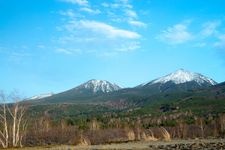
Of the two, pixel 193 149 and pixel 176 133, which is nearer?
pixel 193 149

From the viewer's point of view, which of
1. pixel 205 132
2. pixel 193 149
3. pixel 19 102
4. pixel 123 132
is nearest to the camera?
pixel 193 149

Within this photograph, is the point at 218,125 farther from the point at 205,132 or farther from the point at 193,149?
the point at 193,149

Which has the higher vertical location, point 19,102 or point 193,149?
point 19,102

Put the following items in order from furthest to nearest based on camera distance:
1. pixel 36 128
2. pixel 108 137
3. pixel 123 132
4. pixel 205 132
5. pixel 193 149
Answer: pixel 36 128
pixel 123 132
pixel 108 137
pixel 205 132
pixel 193 149

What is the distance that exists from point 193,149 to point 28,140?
5607 centimetres

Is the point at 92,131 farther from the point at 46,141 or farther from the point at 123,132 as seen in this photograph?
the point at 46,141

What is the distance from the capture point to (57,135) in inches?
3986

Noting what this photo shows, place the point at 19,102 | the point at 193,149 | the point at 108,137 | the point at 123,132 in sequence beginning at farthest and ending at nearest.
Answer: the point at 123,132
the point at 108,137
the point at 19,102
the point at 193,149

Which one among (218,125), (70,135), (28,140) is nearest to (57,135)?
(70,135)

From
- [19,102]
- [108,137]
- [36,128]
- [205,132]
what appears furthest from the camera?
[36,128]

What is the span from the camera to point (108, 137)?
9819cm

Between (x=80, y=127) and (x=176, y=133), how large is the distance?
3163 centimetres

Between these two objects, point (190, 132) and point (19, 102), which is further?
point (190, 132)

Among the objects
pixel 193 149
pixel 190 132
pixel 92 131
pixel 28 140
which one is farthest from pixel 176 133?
pixel 193 149
